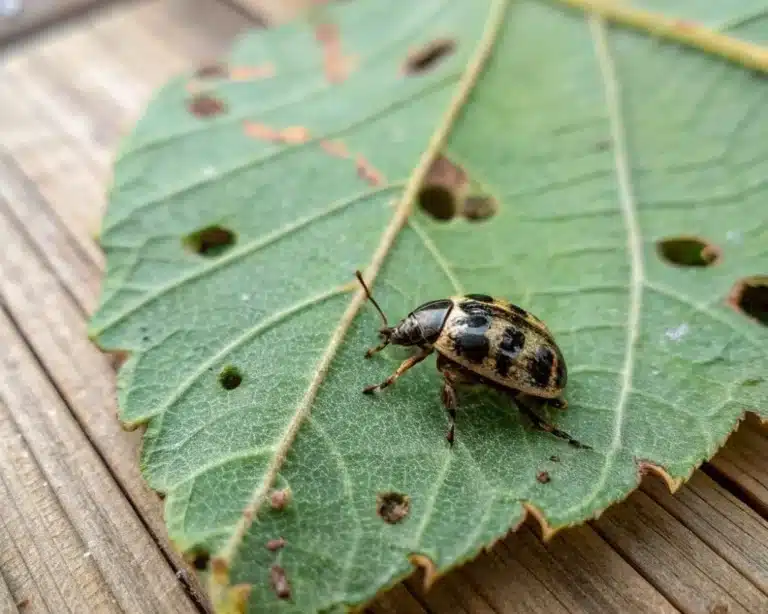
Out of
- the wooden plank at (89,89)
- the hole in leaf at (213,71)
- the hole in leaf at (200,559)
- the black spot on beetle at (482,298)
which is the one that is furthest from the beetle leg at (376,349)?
the hole in leaf at (213,71)

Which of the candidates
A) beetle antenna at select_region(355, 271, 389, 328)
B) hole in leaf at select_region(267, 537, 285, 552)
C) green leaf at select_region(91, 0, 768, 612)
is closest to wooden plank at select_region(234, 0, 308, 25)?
green leaf at select_region(91, 0, 768, 612)

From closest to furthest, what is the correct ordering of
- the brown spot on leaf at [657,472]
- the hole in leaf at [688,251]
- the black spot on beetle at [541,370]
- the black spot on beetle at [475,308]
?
the brown spot on leaf at [657,472]
the black spot on beetle at [541,370]
the black spot on beetle at [475,308]
the hole in leaf at [688,251]

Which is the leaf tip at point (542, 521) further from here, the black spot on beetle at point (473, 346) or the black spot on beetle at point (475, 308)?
the black spot on beetle at point (475, 308)

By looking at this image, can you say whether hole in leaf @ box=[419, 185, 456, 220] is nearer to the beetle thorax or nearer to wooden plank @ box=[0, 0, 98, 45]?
the beetle thorax

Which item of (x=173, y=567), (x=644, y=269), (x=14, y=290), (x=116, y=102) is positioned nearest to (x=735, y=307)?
(x=644, y=269)

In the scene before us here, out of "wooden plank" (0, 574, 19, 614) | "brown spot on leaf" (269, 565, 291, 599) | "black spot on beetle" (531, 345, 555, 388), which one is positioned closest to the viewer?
"brown spot on leaf" (269, 565, 291, 599)

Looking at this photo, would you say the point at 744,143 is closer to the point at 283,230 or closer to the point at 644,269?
the point at 644,269
